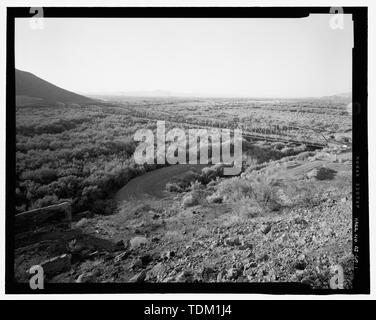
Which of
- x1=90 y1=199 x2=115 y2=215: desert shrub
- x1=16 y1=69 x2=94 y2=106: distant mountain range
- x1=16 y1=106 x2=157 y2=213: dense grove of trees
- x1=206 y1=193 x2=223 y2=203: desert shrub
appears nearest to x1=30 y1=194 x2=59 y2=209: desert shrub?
x1=16 y1=106 x2=157 y2=213: dense grove of trees

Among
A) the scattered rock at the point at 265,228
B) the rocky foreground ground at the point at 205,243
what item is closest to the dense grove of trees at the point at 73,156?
the rocky foreground ground at the point at 205,243

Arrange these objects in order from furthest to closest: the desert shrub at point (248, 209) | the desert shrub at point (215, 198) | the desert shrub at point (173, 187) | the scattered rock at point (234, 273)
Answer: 1. the desert shrub at point (173, 187)
2. the desert shrub at point (215, 198)
3. the desert shrub at point (248, 209)
4. the scattered rock at point (234, 273)

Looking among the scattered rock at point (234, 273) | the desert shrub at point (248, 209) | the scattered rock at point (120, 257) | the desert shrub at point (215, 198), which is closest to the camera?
the scattered rock at point (234, 273)

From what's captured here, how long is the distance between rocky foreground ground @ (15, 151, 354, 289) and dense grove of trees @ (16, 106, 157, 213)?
1.19 feet

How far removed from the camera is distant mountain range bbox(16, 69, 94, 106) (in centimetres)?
441

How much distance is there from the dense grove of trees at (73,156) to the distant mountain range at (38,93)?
0.12 m

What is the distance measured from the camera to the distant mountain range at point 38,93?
441 centimetres

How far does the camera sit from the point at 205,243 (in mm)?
4398

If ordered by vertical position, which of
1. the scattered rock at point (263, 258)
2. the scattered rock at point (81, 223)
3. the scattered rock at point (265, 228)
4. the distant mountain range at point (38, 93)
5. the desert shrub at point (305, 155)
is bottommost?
the scattered rock at point (263, 258)

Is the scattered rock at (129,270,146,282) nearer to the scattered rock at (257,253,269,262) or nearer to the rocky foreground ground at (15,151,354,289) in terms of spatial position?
the rocky foreground ground at (15,151,354,289)

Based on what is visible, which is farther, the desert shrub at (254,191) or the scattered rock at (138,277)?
the desert shrub at (254,191)

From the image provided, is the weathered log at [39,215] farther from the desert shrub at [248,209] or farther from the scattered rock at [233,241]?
the desert shrub at [248,209]

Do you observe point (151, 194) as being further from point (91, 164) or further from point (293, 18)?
point (293, 18)

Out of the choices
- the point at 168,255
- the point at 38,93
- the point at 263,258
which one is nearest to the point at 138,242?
the point at 168,255
